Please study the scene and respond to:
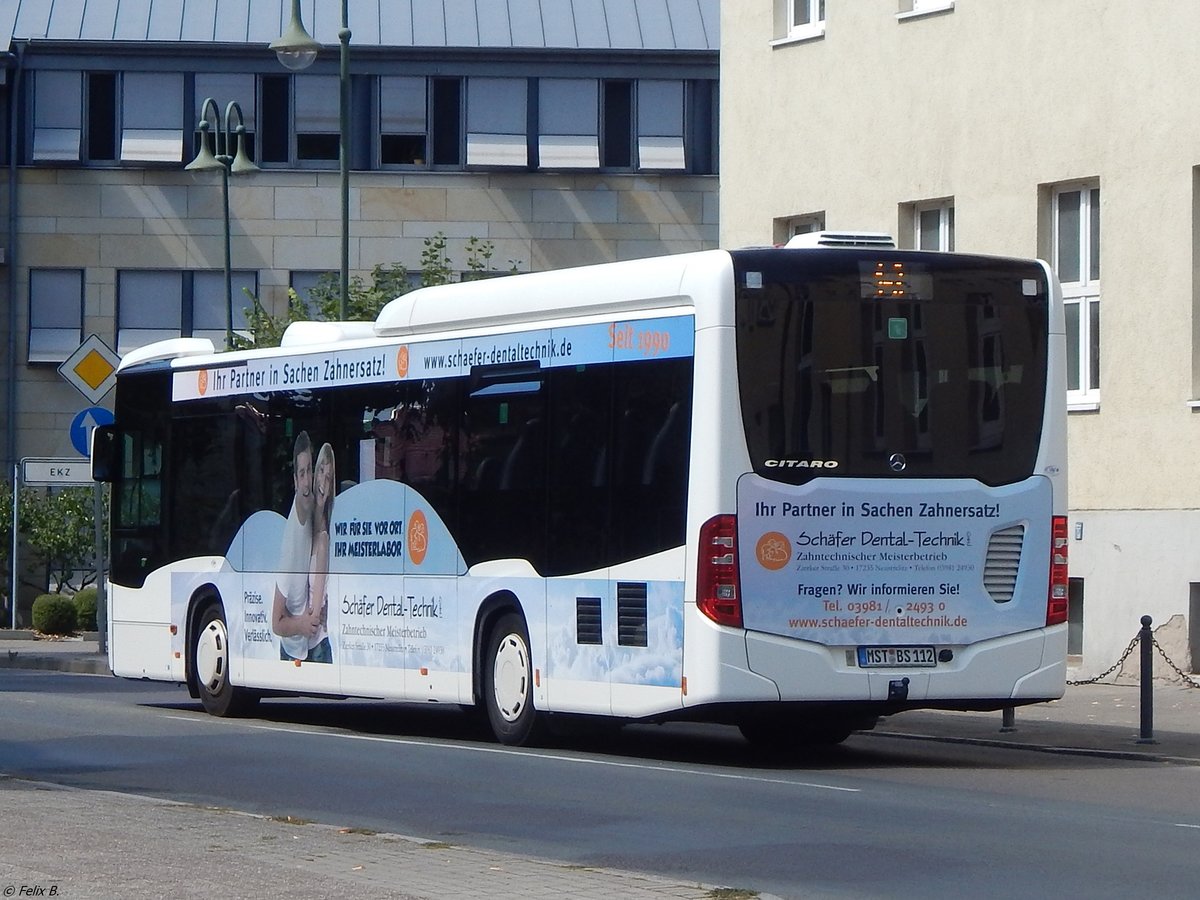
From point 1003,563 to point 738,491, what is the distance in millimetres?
1945

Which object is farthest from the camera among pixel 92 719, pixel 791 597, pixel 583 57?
pixel 583 57

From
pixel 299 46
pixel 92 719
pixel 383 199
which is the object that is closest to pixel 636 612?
pixel 92 719

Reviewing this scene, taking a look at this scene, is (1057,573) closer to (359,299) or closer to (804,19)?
(804,19)

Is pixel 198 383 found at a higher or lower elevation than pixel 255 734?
higher

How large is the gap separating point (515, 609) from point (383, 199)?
110 feet

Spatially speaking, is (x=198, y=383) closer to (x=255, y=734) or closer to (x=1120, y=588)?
(x=255, y=734)

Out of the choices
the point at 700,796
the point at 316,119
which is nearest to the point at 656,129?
the point at 316,119

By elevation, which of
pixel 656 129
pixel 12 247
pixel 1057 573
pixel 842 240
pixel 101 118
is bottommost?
pixel 1057 573

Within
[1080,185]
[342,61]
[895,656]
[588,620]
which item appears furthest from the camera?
[342,61]

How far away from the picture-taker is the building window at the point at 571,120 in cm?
4953

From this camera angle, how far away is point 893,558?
15.2 metres

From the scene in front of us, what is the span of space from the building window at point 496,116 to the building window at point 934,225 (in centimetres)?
2298

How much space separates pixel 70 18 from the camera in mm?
50125

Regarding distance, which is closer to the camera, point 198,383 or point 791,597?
point 791,597
